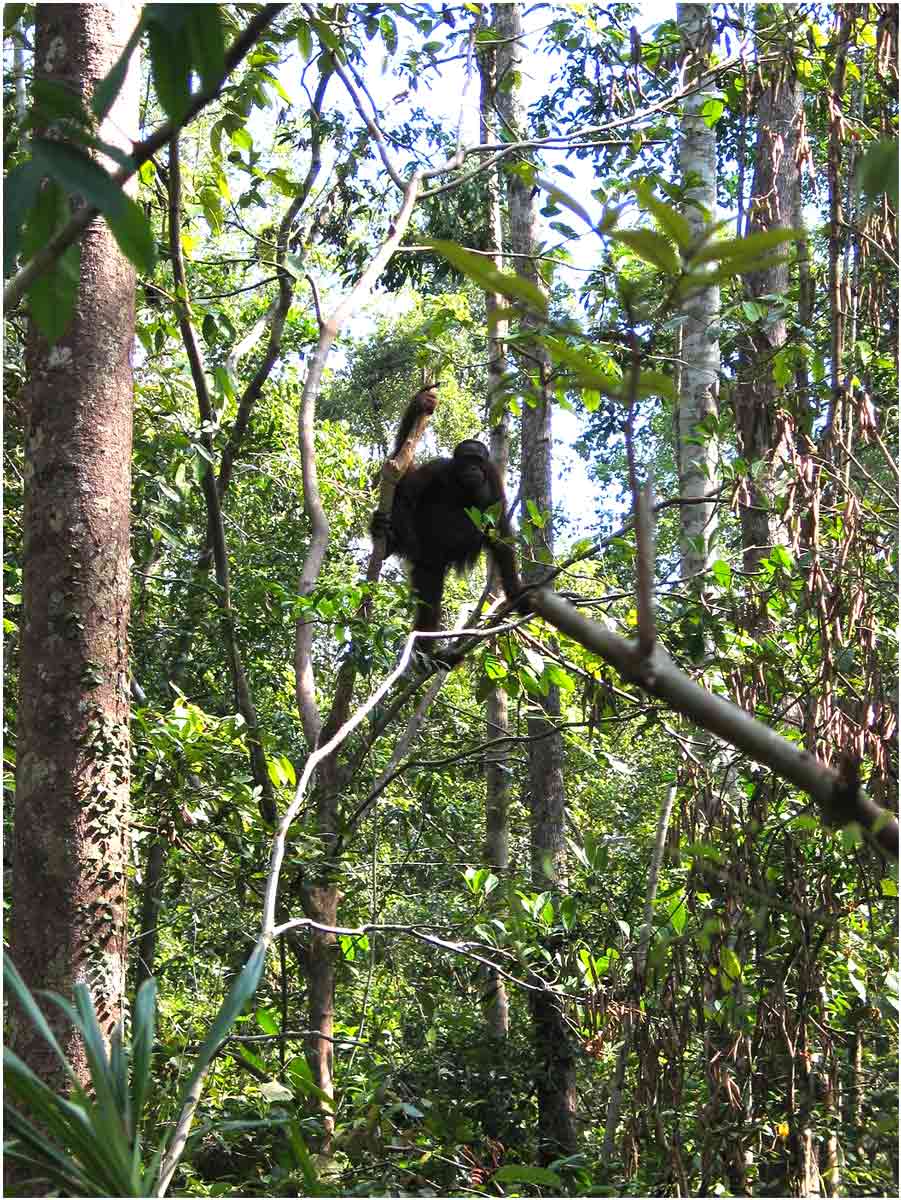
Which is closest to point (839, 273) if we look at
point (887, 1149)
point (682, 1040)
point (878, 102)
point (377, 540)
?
point (878, 102)

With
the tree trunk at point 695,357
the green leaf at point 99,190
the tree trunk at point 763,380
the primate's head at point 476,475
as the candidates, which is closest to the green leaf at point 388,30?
the tree trunk at point 763,380

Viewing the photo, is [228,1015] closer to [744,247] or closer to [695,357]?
[744,247]

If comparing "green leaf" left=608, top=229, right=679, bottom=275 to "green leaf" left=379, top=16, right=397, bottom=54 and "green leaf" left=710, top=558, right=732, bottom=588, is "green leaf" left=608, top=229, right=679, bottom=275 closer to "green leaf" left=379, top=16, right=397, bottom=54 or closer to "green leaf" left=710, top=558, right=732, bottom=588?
"green leaf" left=710, top=558, right=732, bottom=588

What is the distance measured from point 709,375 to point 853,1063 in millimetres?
3536

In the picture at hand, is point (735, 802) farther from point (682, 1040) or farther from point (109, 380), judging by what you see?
point (109, 380)

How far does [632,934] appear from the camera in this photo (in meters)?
3.50

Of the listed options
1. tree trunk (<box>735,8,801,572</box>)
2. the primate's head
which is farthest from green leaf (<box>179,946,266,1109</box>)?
the primate's head

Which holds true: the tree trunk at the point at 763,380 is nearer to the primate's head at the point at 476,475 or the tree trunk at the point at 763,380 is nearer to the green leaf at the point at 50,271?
the green leaf at the point at 50,271

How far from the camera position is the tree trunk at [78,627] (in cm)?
229

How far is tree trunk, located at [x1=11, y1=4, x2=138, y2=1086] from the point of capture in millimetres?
2287

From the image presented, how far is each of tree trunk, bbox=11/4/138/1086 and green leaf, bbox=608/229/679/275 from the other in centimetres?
187

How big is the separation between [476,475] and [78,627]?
327cm

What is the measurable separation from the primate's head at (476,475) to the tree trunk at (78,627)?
297 centimetres

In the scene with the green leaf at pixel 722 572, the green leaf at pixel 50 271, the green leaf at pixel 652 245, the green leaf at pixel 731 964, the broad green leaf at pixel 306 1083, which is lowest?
the broad green leaf at pixel 306 1083
